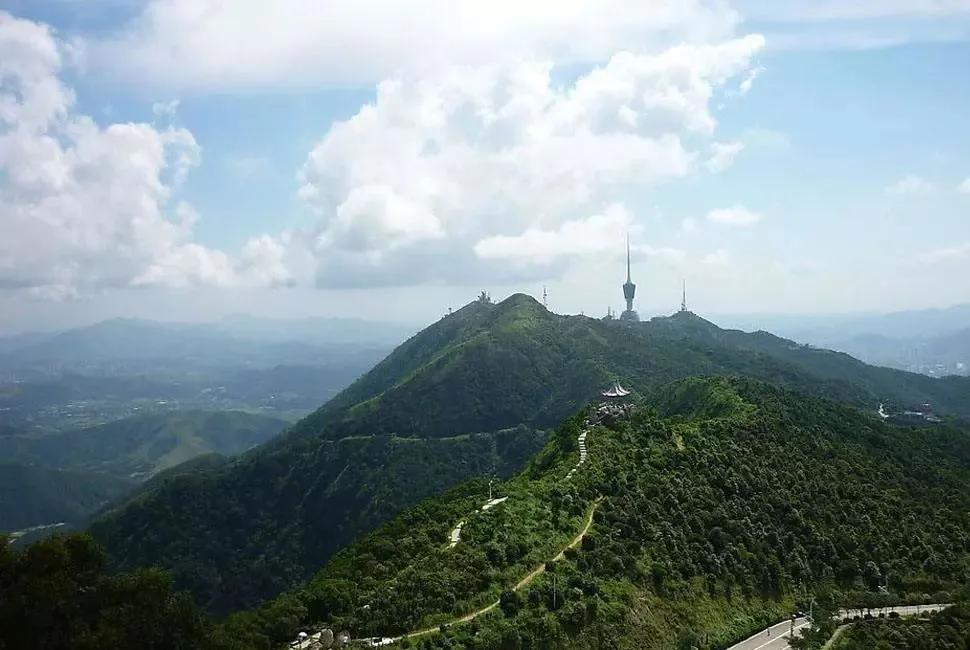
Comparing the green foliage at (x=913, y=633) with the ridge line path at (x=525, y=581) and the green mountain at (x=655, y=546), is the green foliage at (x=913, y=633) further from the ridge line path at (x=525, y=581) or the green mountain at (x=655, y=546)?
the ridge line path at (x=525, y=581)

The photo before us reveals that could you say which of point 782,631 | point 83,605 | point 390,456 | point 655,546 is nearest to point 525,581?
point 655,546

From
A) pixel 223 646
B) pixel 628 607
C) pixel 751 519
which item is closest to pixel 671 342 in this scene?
pixel 751 519

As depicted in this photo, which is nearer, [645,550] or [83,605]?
[83,605]

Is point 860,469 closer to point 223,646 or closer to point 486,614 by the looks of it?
point 486,614

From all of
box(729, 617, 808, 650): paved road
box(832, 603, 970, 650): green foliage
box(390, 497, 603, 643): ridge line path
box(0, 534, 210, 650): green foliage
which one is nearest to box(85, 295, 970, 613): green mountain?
box(390, 497, 603, 643): ridge line path

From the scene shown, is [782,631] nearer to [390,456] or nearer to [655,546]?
[655,546]

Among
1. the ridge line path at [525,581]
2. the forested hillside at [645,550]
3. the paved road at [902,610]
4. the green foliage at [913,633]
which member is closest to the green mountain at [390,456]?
the forested hillside at [645,550]

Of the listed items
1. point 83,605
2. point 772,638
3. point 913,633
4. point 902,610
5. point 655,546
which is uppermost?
point 83,605
